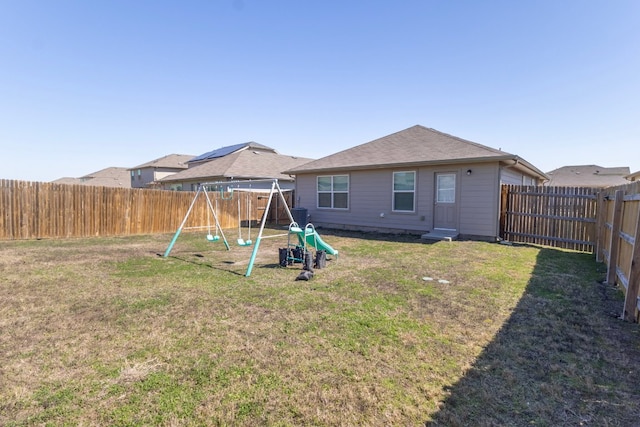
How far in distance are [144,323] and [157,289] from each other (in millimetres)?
1477

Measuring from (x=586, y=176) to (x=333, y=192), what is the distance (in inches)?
1324

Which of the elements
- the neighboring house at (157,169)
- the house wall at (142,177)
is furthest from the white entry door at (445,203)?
the house wall at (142,177)

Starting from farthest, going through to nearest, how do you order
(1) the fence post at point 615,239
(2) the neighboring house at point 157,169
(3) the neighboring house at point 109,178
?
(3) the neighboring house at point 109,178, (2) the neighboring house at point 157,169, (1) the fence post at point 615,239

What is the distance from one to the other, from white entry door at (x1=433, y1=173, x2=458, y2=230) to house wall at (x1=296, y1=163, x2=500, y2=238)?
155 mm

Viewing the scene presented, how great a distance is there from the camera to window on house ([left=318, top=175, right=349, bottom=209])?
1352 cm

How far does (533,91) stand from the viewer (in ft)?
42.0

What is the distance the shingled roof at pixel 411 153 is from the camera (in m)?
10.2

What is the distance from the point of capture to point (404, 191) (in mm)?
11703

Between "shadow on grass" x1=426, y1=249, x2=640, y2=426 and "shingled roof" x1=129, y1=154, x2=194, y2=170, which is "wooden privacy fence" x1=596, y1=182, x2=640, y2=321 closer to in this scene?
"shadow on grass" x1=426, y1=249, x2=640, y2=426

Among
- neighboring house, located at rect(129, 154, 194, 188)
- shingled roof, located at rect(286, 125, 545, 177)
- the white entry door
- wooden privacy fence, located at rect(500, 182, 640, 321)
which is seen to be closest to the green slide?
wooden privacy fence, located at rect(500, 182, 640, 321)

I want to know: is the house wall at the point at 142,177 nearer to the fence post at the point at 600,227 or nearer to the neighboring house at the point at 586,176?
the fence post at the point at 600,227

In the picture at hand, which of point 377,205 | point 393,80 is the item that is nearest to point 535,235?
point 377,205

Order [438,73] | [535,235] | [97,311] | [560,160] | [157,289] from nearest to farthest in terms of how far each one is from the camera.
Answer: [97,311] → [157,289] → [535,235] → [438,73] → [560,160]

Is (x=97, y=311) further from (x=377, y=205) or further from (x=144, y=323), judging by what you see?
(x=377, y=205)
